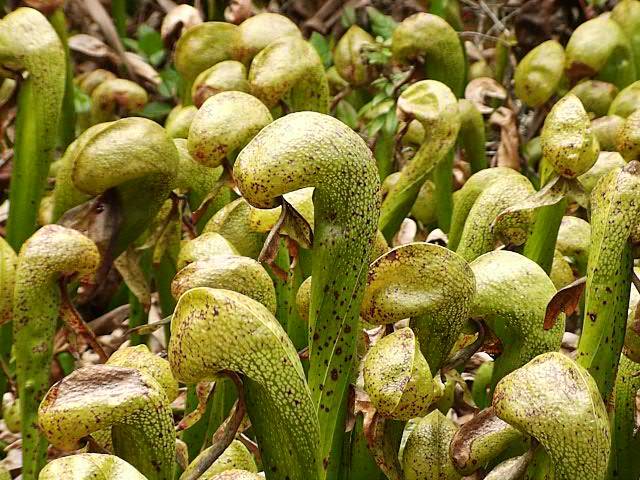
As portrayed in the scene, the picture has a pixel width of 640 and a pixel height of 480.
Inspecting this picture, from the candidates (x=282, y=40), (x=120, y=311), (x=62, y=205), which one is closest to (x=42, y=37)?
(x=62, y=205)

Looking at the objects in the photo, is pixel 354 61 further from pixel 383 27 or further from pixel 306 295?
pixel 306 295

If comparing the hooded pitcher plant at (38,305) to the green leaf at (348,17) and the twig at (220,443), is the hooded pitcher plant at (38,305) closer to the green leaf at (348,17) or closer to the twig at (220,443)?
the twig at (220,443)

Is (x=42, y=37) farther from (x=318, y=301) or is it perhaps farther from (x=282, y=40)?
(x=318, y=301)

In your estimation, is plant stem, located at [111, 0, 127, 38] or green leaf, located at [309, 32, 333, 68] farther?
plant stem, located at [111, 0, 127, 38]

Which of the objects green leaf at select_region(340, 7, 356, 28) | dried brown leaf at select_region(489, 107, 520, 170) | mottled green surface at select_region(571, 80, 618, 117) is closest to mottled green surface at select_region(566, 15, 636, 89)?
mottled green surface at select_region(571, 80, 618, 117)

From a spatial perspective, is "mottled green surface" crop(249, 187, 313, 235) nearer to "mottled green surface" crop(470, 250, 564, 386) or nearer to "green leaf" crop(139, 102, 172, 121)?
"mottled green surface" crop(470, 250, 564, 386)

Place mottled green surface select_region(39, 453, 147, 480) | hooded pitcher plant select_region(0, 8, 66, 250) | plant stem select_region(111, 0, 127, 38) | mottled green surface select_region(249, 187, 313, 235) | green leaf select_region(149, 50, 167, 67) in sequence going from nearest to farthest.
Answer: mottled green surface select_region(39, 453, 147, 480)
mottled green surface select_region(249, 187, 313, 235)
hooded pitcher plant select_region(0, 8, 66, 250)
green leaf select_region(149, 50, 167, 67)
plant stem select_region(111, 0, 127, 38)
